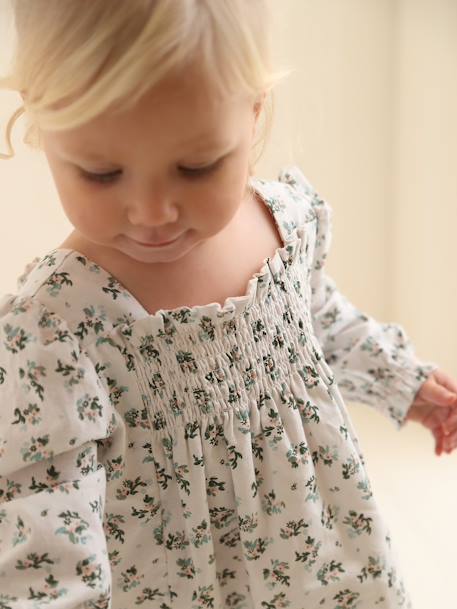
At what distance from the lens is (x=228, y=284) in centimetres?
72

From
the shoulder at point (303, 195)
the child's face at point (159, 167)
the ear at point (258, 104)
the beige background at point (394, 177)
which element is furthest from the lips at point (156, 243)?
the beige background at point (394, 177)

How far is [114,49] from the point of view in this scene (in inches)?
21.2

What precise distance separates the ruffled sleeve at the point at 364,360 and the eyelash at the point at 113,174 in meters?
0.32

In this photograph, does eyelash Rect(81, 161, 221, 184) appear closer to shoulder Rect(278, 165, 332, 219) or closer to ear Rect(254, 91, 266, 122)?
ear Rect(254, 91, 266, 122)

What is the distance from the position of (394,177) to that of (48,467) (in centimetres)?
88

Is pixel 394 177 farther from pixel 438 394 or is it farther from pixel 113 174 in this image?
pixel 113 174

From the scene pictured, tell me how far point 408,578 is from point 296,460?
51cm

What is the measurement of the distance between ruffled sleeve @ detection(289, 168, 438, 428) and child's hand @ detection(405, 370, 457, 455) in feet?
0.04

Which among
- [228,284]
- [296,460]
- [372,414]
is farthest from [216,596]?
[372,414]

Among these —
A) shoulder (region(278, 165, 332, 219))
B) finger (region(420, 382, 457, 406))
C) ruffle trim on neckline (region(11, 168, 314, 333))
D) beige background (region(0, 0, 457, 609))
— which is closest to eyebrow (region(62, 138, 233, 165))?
ruffle trim on neckline (region(11, 168, 314, 333))

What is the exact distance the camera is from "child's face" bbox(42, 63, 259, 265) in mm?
552

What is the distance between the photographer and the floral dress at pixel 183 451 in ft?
2.02

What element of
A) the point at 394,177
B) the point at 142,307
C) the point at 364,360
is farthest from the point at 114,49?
the point at 394,177

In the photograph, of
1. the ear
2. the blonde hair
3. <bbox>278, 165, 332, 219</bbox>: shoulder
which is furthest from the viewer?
<bbox>278, 165, 332, 219</bbox>: shoulder
